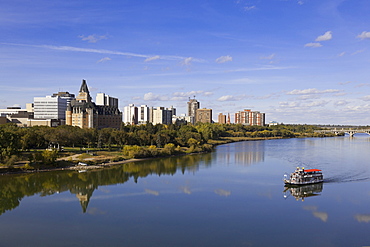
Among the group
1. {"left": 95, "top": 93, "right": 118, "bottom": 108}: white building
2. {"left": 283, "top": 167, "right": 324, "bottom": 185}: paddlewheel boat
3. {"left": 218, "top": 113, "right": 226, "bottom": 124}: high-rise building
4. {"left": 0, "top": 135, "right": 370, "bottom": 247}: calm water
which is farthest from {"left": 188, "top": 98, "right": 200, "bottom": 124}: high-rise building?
{"left": 283, "top": 167, "right": 324, "bottom": 185}: paddlewheel boat

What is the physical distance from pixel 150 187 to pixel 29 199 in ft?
32.6

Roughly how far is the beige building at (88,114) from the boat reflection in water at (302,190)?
54.9m

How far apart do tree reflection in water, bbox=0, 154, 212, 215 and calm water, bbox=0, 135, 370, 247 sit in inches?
3.6

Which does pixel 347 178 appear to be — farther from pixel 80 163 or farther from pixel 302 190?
pixel 80 163

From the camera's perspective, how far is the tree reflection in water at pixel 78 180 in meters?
28.9

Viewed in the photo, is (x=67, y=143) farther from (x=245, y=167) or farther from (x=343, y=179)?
(x=343, y=179)

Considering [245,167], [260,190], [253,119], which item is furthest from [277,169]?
[253,119]

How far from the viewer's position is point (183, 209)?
2431 cm

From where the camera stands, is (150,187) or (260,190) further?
(150,187)

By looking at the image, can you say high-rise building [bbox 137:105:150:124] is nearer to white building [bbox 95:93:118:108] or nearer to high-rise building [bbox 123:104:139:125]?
high-rise building [bbox 123:104:139:125]

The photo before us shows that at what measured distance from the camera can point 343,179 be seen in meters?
34.9

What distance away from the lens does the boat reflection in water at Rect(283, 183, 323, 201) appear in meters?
28.9

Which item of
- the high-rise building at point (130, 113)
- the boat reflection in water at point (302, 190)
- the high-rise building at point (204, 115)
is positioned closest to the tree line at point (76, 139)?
the boat reflection in water at point (302, 190)

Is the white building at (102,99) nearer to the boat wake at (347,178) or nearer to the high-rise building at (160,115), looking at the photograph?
the high-rise building at (160,115)
